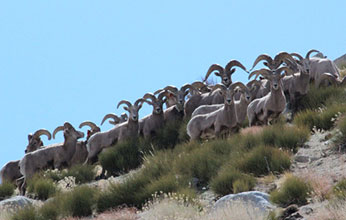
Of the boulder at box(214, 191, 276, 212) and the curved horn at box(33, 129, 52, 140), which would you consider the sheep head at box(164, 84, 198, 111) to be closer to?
the curved horn at box(33, 129, 52, 140)

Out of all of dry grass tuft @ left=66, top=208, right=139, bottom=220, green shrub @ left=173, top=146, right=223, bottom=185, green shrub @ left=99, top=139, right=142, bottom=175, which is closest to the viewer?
dry grass tuft @ left=66, top=208, right=139, bottom=220

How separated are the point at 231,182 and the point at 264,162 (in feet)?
3.21

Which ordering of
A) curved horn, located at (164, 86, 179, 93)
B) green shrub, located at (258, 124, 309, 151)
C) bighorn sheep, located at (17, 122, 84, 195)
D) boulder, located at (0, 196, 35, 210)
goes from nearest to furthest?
boulder, located at (0, 196, 35, 210) < green shrub, located at (258, 124, 309, 151) < bighorn sheep, located at (17, 122, 84, 195) < curved horn, located at (164, 86, 179, 93)

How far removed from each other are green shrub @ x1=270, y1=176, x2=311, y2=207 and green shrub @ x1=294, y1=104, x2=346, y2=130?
4935 mm

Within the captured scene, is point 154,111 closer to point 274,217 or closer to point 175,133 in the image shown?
point 175,133

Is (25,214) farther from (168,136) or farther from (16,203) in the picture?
(168,136)

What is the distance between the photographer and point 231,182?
14961 millimetres

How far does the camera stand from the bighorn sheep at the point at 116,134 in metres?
22.3

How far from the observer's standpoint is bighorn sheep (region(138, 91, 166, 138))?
22.4m

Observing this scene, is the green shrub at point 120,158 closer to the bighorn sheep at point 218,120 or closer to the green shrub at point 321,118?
the bighorn sheep at point 218,120

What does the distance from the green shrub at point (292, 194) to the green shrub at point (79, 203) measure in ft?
14.2

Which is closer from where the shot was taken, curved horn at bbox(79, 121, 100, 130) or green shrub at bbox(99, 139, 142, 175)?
green shrub at bbox(99, 139, 142, 175)

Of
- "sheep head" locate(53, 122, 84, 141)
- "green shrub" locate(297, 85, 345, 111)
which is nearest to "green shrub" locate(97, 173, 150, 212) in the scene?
"green shrub" locate(297, 85, 345, 111)

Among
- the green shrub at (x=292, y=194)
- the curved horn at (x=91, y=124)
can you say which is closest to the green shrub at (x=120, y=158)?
the curved horn at (x=91, y=124)
